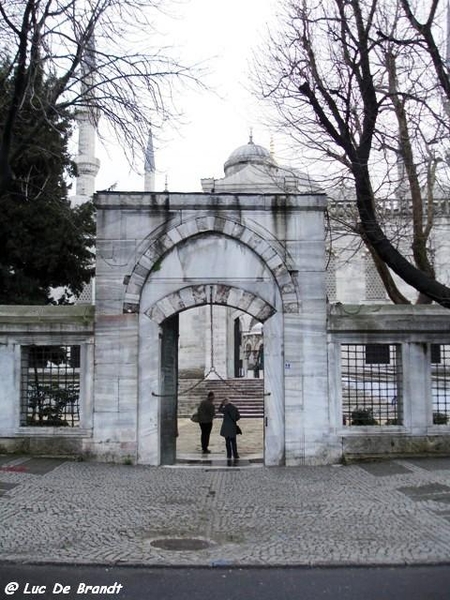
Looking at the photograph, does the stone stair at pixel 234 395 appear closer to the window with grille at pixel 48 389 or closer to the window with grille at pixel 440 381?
the window with grille at pixel 440 381

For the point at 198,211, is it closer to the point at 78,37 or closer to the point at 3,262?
the point at 78,37

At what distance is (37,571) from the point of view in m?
6.13

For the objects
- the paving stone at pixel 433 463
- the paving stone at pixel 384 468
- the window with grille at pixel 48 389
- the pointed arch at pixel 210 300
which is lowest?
the paving stone at pixel 384 468

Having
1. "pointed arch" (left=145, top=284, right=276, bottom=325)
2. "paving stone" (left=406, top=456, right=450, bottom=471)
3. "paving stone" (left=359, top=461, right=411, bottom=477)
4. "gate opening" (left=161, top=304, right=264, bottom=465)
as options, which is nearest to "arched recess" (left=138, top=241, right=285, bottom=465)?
"pointed arch" (left=145, top=284, right=276, bottom=325)

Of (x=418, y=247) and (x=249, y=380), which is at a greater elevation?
(x=418, y=247)

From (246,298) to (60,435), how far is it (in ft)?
14.0

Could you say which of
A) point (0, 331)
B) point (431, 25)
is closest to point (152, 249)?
point (0, 331)

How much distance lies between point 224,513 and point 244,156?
32.9 metres

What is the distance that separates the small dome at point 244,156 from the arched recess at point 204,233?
88.0ft

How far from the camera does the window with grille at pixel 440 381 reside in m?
13.0

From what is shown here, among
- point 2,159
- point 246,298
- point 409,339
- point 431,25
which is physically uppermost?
point 431,25

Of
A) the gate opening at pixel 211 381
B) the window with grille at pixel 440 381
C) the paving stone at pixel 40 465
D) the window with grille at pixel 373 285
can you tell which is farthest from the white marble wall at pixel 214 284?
the window with grille at pixel 373 285

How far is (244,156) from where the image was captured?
39.4 meters

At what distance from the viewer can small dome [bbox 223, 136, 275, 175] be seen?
39.1 meters
